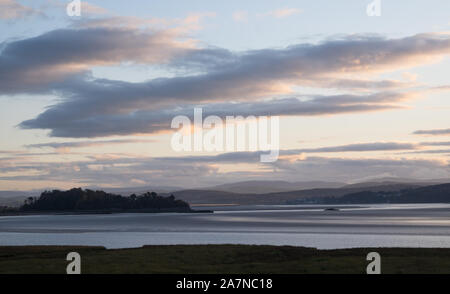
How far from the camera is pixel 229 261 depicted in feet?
191

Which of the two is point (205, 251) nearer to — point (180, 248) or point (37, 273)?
point (180, 248)

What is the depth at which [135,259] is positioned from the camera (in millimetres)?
57688

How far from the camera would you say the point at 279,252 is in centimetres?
6406

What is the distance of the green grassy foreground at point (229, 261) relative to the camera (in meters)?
49.1

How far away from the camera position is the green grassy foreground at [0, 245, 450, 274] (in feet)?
161
